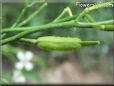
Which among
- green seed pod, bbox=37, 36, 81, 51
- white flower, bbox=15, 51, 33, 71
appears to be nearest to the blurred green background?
white flower, bbox=15, 51, 33, 71

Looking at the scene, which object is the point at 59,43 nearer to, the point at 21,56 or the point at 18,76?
the point at 18,76

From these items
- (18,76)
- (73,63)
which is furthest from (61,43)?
(73,63)

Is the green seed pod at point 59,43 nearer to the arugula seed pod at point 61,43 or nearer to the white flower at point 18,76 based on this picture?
the arugula seed pod at point 61,43

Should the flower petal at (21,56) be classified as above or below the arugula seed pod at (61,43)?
below

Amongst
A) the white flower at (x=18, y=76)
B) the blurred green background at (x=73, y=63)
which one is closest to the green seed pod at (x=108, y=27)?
the white flower at (x=18, y=76)

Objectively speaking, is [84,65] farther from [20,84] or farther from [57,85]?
[20,84]

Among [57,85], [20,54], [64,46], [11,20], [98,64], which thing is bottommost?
[57,85]

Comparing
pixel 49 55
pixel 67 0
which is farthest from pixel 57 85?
pixel 67 0

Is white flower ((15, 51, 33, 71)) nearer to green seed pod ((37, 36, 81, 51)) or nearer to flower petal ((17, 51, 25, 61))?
flower petal ((17, 51, 25, 61))
